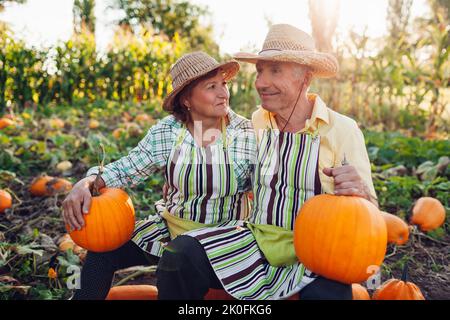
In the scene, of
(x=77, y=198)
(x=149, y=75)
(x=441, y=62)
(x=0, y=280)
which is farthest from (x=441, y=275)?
(x=149, y=75)

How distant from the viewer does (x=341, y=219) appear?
181cm

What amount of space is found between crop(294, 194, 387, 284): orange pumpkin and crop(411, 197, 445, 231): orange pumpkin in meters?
1.55

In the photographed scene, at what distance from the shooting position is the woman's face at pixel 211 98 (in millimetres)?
2258

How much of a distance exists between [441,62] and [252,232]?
18.9ft

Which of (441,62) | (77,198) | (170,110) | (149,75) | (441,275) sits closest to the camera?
(77,198)

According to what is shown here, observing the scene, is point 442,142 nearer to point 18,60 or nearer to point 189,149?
point 189,149

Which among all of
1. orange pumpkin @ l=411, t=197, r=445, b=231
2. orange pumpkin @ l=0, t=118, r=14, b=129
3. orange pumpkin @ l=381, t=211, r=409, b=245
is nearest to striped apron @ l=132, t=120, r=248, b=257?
orange pumpkin @ l=381, t=211, r=409, b=245

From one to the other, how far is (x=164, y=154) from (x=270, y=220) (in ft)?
1.88

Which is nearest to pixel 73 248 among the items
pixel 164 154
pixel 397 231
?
pixel 164 154

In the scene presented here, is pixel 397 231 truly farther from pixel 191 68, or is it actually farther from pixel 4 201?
pixel 4 201

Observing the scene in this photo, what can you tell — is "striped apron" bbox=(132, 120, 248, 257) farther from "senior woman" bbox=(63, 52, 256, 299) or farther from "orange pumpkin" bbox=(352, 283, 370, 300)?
"orange pumpkin" bbox=(352, 283, 370, 300)

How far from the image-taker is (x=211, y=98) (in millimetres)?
2258

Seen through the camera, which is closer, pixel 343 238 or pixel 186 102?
pixel 343 238

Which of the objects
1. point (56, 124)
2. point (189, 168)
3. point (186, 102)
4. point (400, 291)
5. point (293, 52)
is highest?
point (293, 52)
